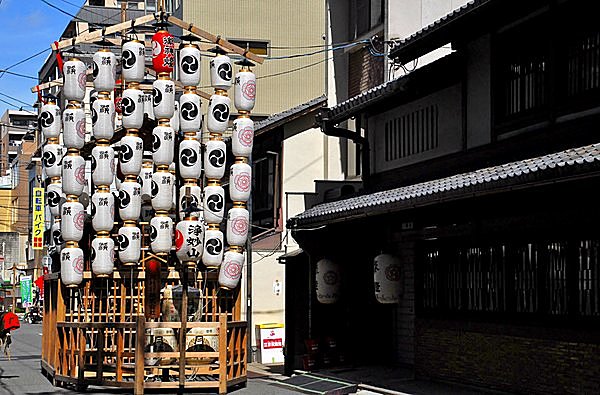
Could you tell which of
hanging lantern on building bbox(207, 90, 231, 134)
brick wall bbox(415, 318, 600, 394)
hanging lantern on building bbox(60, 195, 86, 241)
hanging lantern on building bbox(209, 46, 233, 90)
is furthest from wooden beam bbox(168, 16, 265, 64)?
brick wall bbox(415, 318, 600, 394)

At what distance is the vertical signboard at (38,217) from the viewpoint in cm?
5756

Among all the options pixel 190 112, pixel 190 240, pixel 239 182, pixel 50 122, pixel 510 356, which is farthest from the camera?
pixel 50 122

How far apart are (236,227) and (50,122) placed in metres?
6.25

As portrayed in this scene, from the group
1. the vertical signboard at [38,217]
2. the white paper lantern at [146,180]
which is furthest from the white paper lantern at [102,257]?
the vertical signboard at [38,217]

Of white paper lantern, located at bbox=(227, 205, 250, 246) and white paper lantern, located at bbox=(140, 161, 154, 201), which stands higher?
white paper lantern, located at bbox=(140, 161, 154, 201)

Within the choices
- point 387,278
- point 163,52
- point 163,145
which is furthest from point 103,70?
point 387,278

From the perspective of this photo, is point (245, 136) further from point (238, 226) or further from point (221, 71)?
point (238, 226)

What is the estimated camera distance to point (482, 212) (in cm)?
1683

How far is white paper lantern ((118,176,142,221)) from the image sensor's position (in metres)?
20.4

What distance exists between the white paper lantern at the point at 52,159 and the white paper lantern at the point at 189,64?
477 centimetres

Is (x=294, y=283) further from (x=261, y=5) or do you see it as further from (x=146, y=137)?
(x=261, y=5)

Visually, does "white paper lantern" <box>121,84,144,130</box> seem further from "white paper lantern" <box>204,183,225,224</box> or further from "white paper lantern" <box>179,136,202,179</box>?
"white paper lantern" <box>204,183,225,224</box>

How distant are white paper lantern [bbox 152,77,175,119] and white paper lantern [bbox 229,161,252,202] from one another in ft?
6.28

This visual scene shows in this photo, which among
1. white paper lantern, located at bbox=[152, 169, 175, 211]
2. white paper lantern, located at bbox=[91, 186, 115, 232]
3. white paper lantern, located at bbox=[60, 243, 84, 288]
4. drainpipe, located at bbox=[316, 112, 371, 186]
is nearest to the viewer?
white paper lantern, located at bbox=[152, 169, 175, 211]
